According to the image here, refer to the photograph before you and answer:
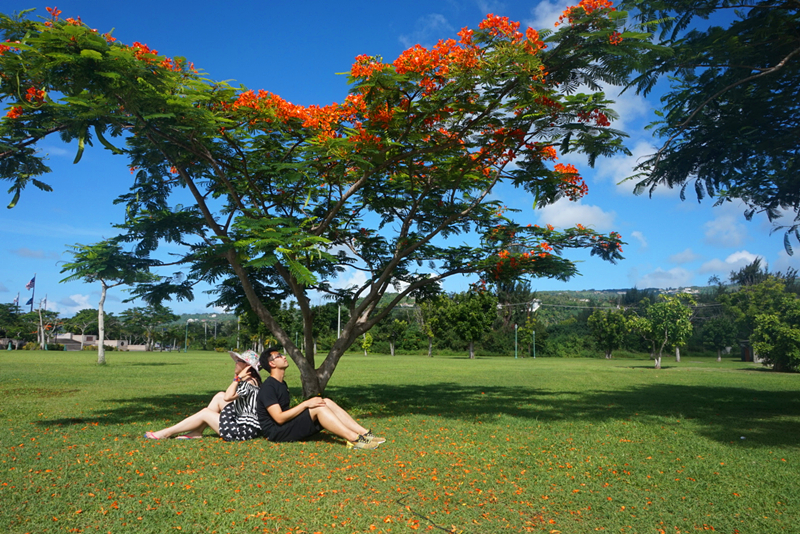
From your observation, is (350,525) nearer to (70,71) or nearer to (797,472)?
(797,472)

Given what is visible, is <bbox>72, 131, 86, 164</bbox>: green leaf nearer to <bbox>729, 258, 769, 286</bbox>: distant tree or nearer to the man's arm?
the man's arm

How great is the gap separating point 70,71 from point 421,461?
242 inches

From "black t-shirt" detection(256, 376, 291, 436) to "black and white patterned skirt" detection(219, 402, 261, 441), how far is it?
6.3 inches

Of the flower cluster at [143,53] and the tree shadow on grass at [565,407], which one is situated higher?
the flower cluster at [143,53]

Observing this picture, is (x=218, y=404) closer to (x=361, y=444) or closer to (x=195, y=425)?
(x=195, y=425)

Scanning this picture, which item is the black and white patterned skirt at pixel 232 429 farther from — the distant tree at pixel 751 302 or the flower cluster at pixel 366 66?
the distant tree at pixel 751 302

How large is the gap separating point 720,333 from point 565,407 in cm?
5244

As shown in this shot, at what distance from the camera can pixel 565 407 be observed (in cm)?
1141

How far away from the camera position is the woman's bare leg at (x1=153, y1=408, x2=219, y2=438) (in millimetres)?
6527

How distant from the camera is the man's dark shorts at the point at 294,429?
20.6ft

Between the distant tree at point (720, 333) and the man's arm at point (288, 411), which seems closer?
the man's arm at point (288, 411)

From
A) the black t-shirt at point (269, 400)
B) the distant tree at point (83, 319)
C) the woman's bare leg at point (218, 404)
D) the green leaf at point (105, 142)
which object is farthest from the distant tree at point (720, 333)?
the distant tree at point (83, 319)

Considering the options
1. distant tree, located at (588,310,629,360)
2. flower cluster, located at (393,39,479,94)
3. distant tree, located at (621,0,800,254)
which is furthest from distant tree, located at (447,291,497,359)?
flower cluster, located at (393,39,479,94)

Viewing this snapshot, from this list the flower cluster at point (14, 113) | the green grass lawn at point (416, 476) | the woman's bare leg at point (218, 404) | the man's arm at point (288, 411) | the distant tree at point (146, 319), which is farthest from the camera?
the distant tree at point (146, 319)
